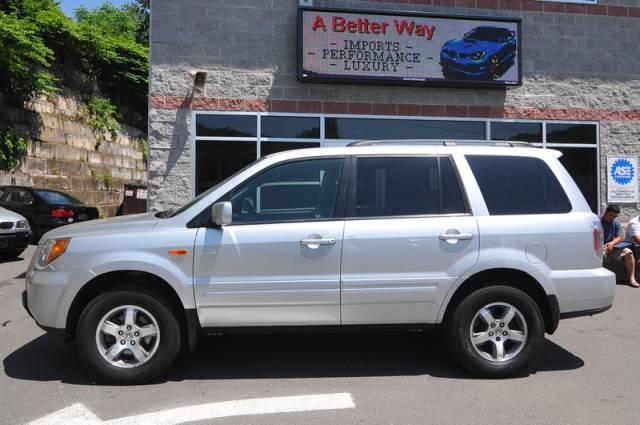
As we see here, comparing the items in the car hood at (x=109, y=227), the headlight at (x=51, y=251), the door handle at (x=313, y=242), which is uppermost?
the car hood at (x=109, y=227)

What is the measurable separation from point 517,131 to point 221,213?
8681 millimetres

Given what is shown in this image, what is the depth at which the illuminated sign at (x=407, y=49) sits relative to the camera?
10.6m

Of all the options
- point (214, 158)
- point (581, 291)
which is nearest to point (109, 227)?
point (581, 291)

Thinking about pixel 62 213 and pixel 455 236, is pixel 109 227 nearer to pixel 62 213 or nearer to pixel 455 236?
pixel 455 236

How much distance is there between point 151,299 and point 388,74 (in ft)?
25.0

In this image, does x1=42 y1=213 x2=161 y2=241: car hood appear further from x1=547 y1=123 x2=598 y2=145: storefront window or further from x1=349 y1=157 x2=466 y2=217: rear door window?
x1=547 y1=123 x2=598 y2=145: storefront window

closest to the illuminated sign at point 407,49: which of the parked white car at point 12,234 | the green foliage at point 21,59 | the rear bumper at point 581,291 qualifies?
the parked white car at point 12,234

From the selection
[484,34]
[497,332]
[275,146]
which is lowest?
[497,332]

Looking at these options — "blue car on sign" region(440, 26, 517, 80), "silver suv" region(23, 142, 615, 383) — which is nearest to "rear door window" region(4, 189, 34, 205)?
"blue car on sign" region(440, 26, 517, 80)

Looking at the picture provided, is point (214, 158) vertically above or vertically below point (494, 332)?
above

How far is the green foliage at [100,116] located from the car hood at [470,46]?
1479 centimetres

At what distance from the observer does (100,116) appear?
2203cm

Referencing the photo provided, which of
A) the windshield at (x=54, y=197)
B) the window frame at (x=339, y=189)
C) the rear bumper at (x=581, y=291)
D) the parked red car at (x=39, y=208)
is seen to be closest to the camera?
the window frame at (x=339, y=189)

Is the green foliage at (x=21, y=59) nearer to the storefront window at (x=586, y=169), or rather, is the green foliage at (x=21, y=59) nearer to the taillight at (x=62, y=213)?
the taillight at (x=62, y=213)
